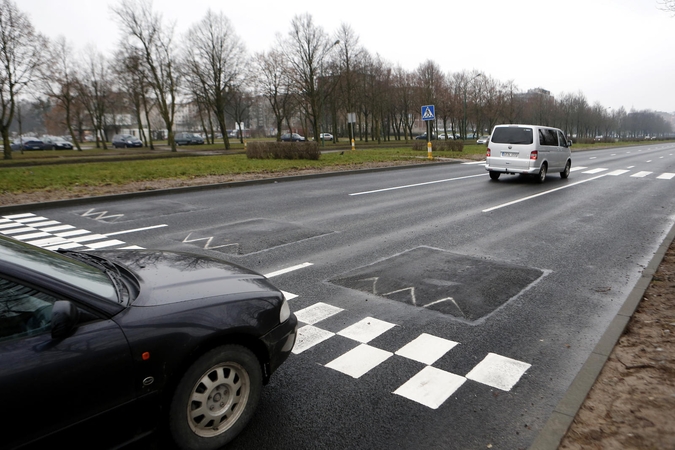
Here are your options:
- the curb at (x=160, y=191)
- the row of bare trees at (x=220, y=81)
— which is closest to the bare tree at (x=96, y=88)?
the row of bare trees at (x=220, y=81)

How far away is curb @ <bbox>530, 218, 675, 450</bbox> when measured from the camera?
282 centimetres

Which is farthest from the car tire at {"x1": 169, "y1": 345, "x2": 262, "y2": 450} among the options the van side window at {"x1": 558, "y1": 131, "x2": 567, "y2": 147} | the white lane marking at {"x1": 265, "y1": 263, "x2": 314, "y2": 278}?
the van side window at {"x1": 558, "y1": 131, "x2": 567, "y2": 147}

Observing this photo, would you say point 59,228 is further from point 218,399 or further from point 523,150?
point 523,150

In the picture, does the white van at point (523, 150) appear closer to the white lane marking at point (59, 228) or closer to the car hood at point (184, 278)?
the white lane marking at point (59, 228)

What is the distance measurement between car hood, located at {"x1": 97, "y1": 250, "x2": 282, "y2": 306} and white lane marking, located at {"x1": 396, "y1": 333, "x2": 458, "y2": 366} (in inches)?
56.1

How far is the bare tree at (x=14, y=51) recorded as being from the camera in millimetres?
30422

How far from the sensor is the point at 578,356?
3.99m

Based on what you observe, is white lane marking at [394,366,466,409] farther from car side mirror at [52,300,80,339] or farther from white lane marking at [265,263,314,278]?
white lane marking at [265,263,314,278]

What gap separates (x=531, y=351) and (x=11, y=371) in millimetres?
3834

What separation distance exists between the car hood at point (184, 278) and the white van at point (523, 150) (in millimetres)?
14894

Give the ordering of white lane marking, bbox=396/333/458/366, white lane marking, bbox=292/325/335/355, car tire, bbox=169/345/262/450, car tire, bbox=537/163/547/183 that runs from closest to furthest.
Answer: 1. car tire, bbox=169/345/262/450
2. white lane marking, bbox=396/333/458/366
3. white lane marking, bbox=292/325/335/355
4. car tire, bbox=537/163/547/183

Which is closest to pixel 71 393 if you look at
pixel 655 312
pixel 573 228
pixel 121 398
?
pixel 121 398

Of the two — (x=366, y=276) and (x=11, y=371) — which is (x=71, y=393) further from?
(x=366, y=276)

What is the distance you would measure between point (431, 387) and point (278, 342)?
127cm
